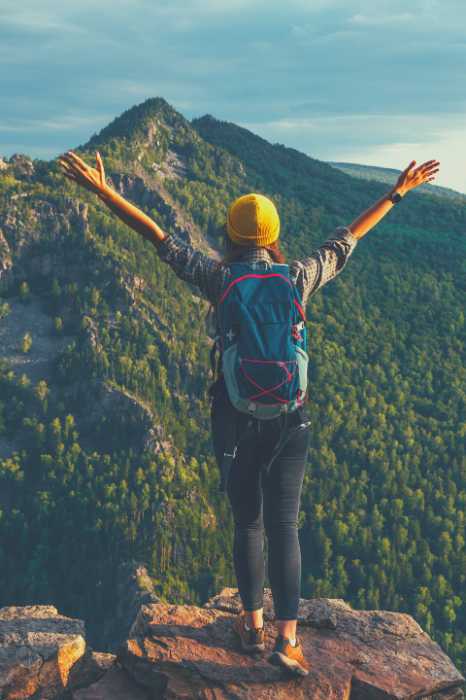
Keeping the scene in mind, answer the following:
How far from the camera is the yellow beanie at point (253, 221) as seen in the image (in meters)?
8.88

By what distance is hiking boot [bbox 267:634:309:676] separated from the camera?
31.1ft

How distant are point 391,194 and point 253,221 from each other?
223cm

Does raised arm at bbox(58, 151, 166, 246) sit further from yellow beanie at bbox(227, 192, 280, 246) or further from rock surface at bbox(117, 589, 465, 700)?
rock surface at bbox(117, 589, 465, 700)

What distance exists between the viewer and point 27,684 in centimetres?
1045

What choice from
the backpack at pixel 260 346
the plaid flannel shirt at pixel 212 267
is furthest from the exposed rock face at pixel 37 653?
the plaid flannel shirt at pixel 212 267

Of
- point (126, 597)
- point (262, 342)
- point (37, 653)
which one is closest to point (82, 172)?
point (262, 342)

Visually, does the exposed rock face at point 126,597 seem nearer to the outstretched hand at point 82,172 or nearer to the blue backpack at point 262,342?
the blue backpack at point 262,342

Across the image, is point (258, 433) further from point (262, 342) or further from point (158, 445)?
point (158, 445)

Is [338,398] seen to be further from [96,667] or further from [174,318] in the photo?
[96,667]

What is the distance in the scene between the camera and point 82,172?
28.7ft

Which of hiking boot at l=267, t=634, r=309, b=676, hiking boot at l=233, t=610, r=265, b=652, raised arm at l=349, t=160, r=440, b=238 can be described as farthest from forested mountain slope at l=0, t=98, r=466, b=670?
raised arm at l=349, t=160, r=440, b=238

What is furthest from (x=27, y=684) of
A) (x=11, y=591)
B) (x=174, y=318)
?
(x=174, y=318)

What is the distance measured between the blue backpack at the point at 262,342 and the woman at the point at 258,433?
11.5 inches

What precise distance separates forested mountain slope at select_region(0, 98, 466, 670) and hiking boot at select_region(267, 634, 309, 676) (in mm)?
120653
